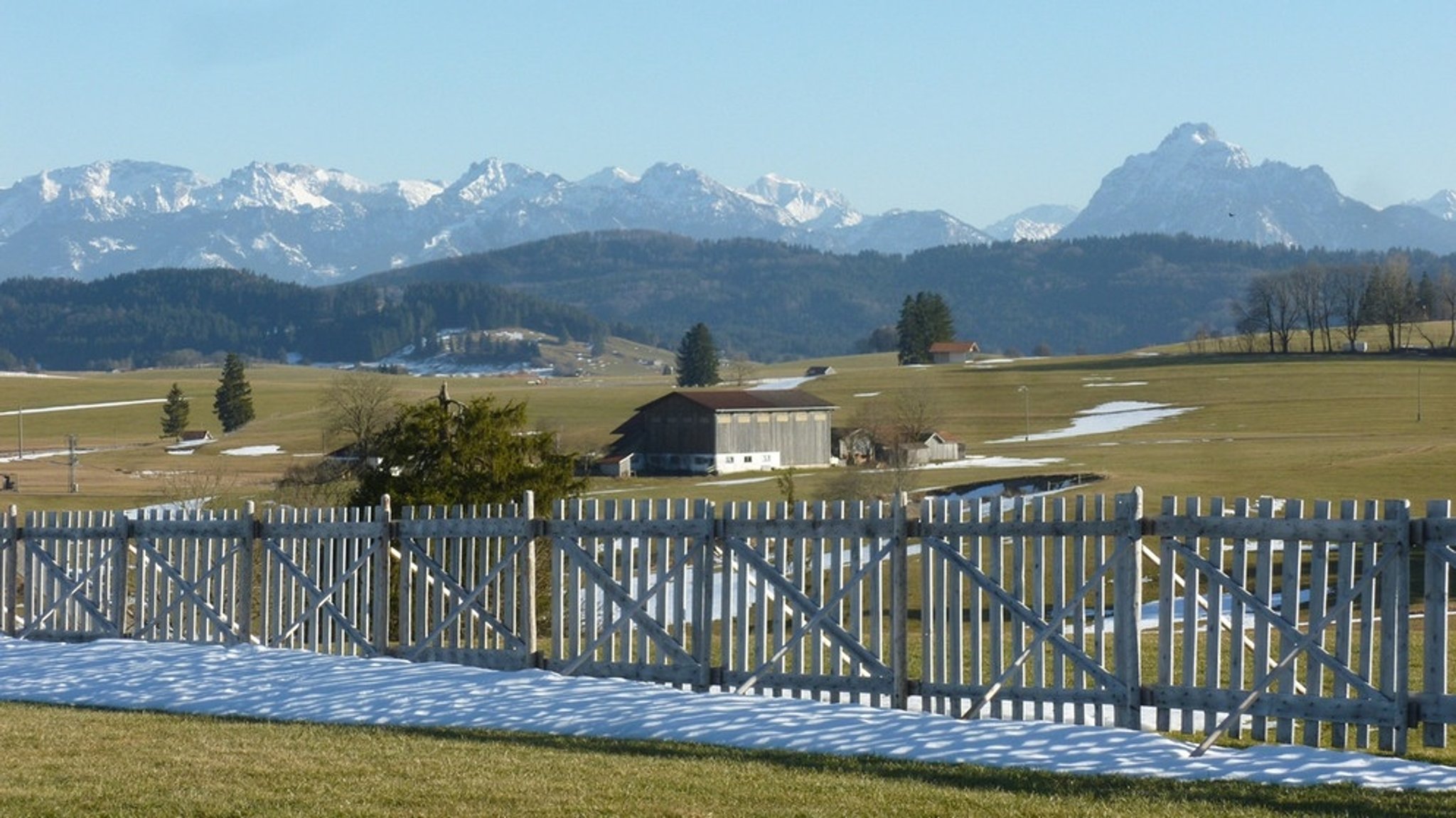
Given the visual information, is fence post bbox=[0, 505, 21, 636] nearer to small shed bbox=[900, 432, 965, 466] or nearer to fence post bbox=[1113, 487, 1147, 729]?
fence post bbox=[1113, 487, 1147, 729]

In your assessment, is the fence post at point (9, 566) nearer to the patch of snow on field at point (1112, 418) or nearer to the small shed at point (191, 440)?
the patch of snow on field at point (1112, 418)

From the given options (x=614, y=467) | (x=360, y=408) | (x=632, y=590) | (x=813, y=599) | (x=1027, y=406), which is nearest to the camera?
(x=813, y=599)

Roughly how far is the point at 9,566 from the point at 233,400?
13735 cm

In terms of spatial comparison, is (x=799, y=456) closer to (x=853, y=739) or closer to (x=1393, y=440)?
(x=1393, y=440)

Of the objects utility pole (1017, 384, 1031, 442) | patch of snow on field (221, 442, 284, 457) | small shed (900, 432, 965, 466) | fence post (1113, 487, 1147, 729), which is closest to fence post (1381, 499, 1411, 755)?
fence post (1113, 487, 1147, 729)

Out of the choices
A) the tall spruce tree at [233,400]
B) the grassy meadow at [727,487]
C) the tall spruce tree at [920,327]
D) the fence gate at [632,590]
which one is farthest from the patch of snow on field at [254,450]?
the fence gate at [632,590]

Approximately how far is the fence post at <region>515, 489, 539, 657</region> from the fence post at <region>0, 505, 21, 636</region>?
799 centimetres

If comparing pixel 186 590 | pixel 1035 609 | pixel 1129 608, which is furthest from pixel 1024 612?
pixel 186 590

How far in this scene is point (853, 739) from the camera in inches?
506

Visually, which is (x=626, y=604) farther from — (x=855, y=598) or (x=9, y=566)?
(x=9, y=566)

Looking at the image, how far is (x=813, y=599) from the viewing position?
1538cm

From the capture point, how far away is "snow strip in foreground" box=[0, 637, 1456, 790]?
11.6 m

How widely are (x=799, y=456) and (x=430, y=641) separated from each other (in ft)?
332

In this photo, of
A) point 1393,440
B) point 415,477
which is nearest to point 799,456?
point 1393,440
